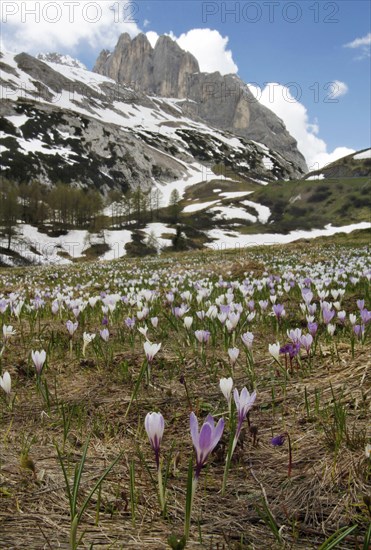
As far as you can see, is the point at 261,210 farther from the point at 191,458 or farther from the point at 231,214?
the point at 191,458

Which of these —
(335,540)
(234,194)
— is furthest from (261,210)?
(335,540)

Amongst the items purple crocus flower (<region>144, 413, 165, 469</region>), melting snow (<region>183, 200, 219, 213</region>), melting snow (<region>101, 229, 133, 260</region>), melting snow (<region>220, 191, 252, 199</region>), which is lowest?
purple crocus flower (<region>144, 413, 165, 469</region>)

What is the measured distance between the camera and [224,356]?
413 centimetres

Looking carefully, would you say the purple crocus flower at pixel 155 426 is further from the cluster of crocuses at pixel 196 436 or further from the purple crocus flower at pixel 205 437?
the purple crocus flower at pixel 205 437

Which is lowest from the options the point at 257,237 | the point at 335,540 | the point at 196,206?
the point at 335,540

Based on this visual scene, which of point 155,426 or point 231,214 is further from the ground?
point 231,214

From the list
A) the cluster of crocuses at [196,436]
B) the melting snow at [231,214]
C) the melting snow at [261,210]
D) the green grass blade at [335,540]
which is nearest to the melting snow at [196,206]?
the melting snow at [231,214]

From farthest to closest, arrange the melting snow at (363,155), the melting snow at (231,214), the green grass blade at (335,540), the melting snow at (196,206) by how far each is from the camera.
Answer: the melting snow at (363,155), the melting snow at (196,206), the melting snow at (231,214), the green grass blade at (335,540)

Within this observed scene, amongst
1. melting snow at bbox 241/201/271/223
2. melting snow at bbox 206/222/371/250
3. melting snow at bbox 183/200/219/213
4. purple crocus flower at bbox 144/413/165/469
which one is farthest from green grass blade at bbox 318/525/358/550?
melting snow at bbox 183/200/219/213

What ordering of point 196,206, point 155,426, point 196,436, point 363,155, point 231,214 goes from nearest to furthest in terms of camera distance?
point 196,436, point 155,426, point 231,214, point 196,206, point 363,155

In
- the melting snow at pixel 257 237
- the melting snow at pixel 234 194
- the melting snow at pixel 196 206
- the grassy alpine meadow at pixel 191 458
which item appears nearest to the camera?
the grassy alpine meadow at pixel 191 458

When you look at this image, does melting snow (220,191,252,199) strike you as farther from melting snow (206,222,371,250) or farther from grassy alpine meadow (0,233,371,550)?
grassy alpine meadow (0,233,371,550)

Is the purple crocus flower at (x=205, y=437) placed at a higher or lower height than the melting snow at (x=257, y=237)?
lower

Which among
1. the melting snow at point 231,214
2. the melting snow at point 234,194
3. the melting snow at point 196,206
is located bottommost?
the melting snow at point 231,214
